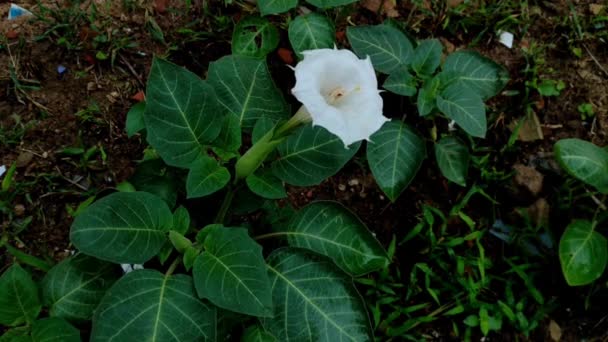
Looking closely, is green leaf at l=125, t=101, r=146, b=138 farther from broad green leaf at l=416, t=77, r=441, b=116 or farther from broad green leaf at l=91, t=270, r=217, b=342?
→ broad green leaf at l=416, t=77, r=441, b=116

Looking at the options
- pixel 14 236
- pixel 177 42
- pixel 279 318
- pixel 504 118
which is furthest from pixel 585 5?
pixel 14 236

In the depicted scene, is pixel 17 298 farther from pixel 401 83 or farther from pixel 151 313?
pixel 401 83

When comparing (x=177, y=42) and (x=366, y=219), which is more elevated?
(x=177, y=42)

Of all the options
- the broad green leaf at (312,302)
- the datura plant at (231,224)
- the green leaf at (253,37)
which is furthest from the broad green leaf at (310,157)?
the green leaf at (253,37)

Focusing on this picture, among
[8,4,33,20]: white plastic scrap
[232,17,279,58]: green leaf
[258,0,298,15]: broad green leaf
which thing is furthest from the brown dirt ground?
[258,0,298,15]: broad green leaf

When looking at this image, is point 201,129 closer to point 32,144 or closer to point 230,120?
point 230,120
